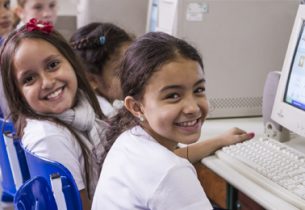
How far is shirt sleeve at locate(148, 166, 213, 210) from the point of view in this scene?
922 mm

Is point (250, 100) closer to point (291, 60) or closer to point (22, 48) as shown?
point (291, 60)

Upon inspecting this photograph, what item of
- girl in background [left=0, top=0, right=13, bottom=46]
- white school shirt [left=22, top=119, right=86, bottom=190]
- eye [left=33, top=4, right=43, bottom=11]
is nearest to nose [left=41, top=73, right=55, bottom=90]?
white school shirt [left=22, top=119, right=86, bottom=190]

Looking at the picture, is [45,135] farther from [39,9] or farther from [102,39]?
[39,9]

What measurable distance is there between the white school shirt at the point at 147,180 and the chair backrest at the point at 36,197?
0.13 metres

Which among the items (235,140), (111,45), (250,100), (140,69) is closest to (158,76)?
(140,69)

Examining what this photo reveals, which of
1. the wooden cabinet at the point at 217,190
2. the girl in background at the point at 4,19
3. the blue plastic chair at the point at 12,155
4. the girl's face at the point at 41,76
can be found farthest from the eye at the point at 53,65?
the girl in background at the point at 4,19

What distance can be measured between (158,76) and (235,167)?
1.37 ft

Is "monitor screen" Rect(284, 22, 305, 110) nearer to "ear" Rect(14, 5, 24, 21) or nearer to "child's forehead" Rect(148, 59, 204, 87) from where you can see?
"child's forehead" Rect(148, 59, 204, 87)

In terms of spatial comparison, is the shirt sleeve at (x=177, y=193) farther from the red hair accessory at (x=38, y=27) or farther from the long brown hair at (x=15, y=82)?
the red hair accessory at (x=38, y=27)

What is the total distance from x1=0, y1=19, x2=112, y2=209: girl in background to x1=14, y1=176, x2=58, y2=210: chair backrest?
321 millimetres

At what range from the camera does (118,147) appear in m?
1.08

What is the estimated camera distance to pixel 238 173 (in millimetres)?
1287

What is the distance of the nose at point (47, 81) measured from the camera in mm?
1428

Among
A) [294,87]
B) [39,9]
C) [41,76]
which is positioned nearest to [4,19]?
[39,9]
